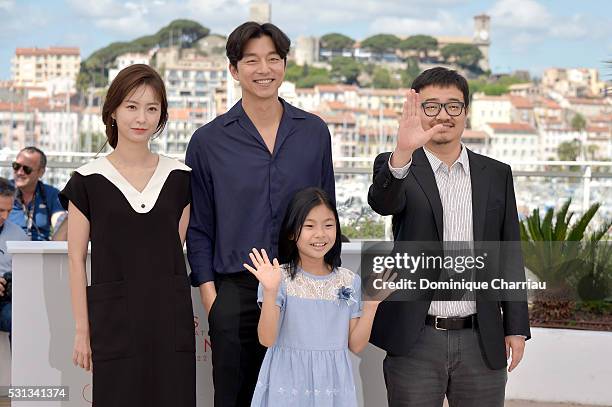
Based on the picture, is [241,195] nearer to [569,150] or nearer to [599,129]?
[569,150]

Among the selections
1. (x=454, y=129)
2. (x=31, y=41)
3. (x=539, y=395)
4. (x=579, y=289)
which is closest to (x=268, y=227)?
(x=454, y=129)

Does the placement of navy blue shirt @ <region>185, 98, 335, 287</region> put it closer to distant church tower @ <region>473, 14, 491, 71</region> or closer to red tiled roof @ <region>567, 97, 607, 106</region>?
red tiled roof @ <region>567, 97, 607, 106</region>

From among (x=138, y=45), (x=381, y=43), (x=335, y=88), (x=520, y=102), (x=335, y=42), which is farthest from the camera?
(x=335, y=42)

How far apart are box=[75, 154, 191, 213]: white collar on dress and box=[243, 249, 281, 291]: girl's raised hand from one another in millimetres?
298

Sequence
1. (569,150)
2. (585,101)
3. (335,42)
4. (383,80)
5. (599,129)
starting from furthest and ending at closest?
1. (335,42)
2. (585,101)
3. (383,80)
4. (599,129)
5. (569,150)

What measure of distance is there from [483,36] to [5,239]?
369ft

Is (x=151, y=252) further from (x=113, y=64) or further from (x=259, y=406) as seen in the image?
(x=113, y=64)

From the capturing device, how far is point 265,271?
245 cm

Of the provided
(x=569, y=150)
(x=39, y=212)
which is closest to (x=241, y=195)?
(x=39, y=212)

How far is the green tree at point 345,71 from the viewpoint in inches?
3986

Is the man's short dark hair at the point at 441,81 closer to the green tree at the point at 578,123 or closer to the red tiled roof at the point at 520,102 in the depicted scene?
the red tiled roof at the point at 520,102

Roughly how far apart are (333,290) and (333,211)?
20cm

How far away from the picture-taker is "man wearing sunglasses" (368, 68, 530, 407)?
2496 mm

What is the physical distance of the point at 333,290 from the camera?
2.56 metres
